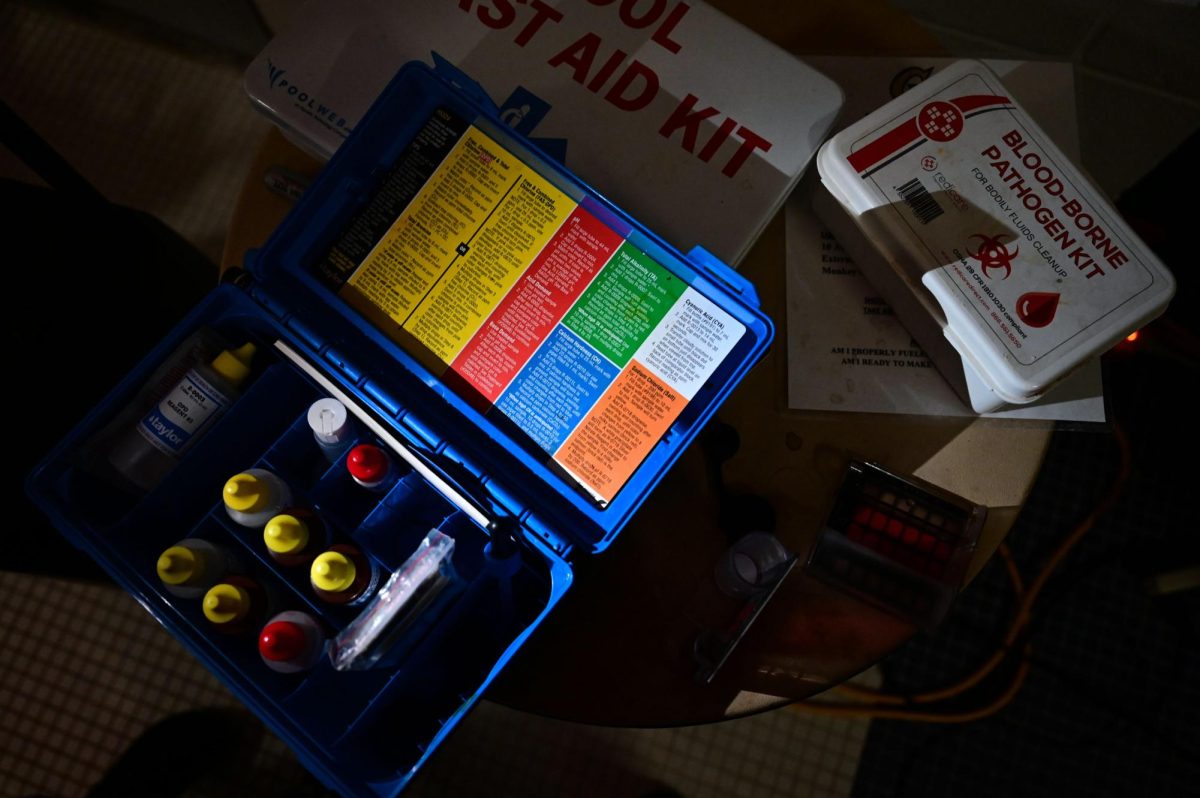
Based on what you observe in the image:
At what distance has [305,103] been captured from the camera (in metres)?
0.76

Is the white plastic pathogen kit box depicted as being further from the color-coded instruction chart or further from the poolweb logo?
the poolweb logo

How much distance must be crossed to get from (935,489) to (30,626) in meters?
1.50

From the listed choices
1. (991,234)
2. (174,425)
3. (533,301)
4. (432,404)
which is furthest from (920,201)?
(174,425)

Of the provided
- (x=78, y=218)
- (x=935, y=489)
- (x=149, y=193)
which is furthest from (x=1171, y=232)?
(x=149, y=193)

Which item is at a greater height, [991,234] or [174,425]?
[991,234]

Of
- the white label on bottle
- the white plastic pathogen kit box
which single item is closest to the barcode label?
the white plastic pathogen kit box

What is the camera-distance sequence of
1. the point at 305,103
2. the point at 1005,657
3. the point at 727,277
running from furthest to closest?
1. the point at 1005,657
2. the point at 305,103
3. the point at 727,277

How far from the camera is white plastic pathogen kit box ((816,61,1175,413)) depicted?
26.6 inches

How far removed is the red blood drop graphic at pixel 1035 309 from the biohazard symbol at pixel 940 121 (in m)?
0.17

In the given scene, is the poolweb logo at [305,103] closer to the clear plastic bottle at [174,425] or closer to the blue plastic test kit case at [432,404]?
the blue plastic test kit case at [432,404]

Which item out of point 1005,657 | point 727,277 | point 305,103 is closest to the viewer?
point 727,277

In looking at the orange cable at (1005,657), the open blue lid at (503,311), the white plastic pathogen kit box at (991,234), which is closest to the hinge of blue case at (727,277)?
the open blue lid at (503,311)

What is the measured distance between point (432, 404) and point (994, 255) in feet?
1.79

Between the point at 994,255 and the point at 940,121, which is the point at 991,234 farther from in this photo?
the point at 940,121
